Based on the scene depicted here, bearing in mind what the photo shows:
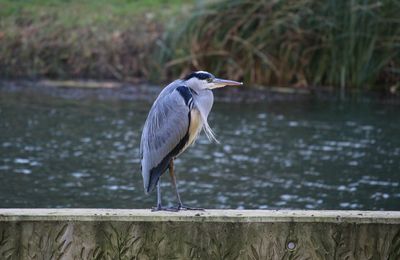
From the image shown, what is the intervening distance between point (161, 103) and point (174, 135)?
251mm

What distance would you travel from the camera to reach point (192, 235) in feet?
20.0

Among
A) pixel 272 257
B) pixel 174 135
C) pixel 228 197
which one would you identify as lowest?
pixel 228 197

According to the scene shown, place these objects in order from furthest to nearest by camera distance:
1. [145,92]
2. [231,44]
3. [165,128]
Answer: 1. [231,44]
2. [145,92]
3. [165,128]

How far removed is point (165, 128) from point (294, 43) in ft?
38.8

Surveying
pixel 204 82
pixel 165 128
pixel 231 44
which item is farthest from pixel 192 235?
pixel 231 44

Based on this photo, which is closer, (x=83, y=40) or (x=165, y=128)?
(x=165, y=128)

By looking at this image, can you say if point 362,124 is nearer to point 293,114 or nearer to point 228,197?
point 293,114

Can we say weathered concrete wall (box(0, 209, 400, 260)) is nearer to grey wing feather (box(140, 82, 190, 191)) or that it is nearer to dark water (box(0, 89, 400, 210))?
grey wing feather (box(140, 82, 190, 191))

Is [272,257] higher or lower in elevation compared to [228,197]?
higher

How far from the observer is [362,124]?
50.4ft

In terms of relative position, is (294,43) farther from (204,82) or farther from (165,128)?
(165,128)

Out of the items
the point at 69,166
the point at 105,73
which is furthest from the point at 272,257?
the point at 105,73

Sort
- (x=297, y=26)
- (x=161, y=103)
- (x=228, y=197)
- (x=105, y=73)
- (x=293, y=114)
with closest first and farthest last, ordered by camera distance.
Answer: (x=161, y=103), (x=228, y=197), (x=293, y=114), (x=297, y=26), (x=105, y=73)

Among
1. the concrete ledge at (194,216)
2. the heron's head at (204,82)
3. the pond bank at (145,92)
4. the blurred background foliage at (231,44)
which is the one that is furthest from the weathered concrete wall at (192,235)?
the blurred background foliage at (231,44)
